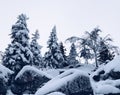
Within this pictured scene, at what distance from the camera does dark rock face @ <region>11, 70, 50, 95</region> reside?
2148cm

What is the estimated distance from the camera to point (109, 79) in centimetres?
1945

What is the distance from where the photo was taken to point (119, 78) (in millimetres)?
19031

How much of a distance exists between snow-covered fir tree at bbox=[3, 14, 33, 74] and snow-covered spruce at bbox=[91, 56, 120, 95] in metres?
11.4

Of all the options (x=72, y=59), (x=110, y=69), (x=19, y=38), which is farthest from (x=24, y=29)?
(x=72, y=59)

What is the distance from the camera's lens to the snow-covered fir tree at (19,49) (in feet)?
100

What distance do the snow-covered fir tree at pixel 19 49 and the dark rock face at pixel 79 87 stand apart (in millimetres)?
16796

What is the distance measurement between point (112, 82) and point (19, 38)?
18.4 m

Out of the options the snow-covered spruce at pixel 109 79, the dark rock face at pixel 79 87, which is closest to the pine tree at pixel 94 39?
the snow-covered spruce at pixel 109 79

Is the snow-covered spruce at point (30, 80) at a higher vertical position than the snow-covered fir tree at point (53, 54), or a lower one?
lower

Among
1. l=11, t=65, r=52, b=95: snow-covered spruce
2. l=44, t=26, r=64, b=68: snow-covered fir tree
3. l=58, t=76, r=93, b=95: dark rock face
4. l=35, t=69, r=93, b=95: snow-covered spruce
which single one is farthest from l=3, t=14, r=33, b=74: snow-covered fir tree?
l=58, t=76, r=93, b=95: dark rock face

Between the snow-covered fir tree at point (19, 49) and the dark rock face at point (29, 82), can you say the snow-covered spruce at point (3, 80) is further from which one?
the snow-covered fir tree at point (19, 49)

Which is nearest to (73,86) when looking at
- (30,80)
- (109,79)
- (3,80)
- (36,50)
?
(109,79)

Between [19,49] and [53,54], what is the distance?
51.8 feet

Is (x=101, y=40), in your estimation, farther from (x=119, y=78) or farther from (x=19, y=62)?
(x=119, y=78)
